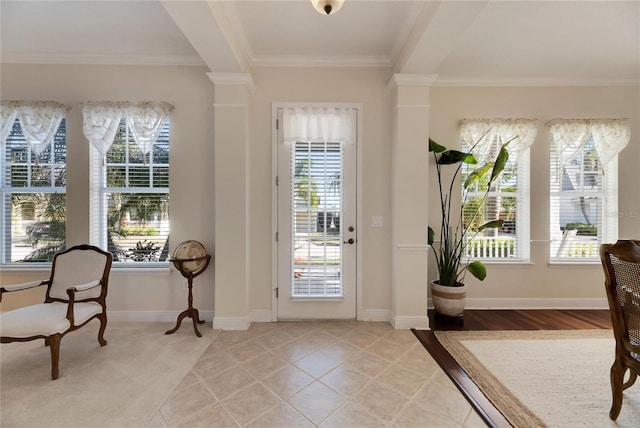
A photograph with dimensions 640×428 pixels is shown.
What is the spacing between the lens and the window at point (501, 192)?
11.0 feet

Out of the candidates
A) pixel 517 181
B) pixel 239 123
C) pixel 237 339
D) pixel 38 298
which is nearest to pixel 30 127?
pixel 38 298

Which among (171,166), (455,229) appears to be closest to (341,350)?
(455,229)

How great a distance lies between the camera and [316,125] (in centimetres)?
298

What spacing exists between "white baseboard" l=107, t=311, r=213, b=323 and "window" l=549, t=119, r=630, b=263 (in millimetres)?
4285

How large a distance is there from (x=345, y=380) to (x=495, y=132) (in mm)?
3248

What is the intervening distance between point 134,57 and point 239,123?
4.71 feet

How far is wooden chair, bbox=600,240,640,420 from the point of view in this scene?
1449 mm

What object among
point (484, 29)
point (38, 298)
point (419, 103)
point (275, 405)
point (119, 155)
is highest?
point (484, 29)

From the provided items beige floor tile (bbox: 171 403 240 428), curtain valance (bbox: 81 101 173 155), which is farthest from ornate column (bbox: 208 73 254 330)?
beige floor tile (bbox: 171 403 240 428)

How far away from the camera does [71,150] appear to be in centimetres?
303

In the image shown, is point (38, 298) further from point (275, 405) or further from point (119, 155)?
point (275, 405)

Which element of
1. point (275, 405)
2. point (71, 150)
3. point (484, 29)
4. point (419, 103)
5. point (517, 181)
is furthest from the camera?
point (517, 181)

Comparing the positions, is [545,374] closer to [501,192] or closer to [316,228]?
[501,192]

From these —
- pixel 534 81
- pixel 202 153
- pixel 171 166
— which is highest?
pixel 534 81
